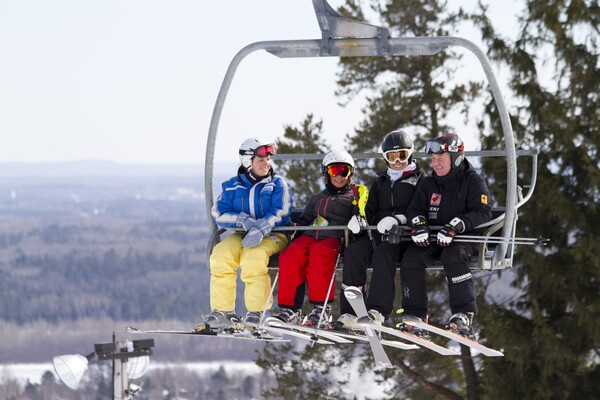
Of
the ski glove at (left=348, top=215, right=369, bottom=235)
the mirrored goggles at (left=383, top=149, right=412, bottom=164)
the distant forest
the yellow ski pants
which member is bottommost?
the distant forest

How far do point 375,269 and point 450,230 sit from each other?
60cm

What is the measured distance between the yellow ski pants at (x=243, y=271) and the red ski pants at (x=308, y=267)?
11 centimetres

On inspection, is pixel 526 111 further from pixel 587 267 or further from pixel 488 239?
pixel 488 239

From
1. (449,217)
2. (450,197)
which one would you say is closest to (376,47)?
(450,197)

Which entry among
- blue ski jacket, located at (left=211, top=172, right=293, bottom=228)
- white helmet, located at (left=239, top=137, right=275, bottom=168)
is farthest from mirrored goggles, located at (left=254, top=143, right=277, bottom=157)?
blue ski jacket, located at (left=211, top=172, right=293, bottom=228)

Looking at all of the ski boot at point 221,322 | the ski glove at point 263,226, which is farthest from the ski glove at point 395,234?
the ski boot at point 221,322

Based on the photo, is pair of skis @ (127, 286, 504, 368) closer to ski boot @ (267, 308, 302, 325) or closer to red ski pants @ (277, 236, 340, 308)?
ski boot @ (267, 308, 302, 325)

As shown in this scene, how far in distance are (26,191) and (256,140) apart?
130 metres

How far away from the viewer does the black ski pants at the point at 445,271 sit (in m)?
8.70

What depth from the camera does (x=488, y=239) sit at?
28.7 feet

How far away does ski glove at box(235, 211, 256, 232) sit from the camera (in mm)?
9070

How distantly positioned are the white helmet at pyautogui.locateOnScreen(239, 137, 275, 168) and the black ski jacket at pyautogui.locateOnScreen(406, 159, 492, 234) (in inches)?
42.7

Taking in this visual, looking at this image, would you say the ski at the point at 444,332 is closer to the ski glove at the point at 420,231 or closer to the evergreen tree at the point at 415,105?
the ski glove at the point at 420,231

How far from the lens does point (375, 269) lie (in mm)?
8812
